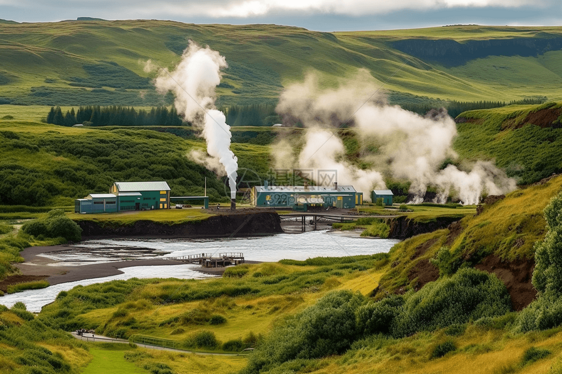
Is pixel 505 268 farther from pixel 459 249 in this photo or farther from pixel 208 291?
pixel 208 291

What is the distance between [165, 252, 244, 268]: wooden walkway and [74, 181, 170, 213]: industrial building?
43.4 m

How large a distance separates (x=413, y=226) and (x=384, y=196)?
155 ft

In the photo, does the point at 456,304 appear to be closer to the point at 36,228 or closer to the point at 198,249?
the point at 198,249

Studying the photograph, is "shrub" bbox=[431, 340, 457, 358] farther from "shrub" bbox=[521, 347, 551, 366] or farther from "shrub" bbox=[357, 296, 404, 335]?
"shrub" bbox=[357, 296, 404, 335]

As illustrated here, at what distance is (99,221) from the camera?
465 feet

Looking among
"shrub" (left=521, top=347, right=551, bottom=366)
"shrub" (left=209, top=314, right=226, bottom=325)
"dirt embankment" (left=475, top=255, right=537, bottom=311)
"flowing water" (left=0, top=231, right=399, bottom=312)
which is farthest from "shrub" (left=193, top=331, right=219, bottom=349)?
"flowing water" (left=0, top=231, right=399, bottom=312)

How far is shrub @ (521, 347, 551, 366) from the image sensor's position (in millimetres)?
35906

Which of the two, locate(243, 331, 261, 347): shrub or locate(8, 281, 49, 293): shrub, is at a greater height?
locate(243, 331, 261, 347): shrub

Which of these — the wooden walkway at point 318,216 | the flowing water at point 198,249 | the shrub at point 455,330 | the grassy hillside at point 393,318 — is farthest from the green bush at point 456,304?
the wooden walkway at point 318,216

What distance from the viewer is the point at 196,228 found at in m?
143

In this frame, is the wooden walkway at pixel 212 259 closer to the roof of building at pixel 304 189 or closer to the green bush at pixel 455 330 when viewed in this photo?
the roof of building at pixel 304 189

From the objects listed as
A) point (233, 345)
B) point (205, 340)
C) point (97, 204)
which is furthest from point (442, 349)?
point (97, 204)

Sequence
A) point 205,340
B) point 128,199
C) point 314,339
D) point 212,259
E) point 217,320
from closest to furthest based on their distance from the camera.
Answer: point 314,339
point 205,340
point 217,320
point 212,259
point 128,199

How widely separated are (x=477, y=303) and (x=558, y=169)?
139 metres
